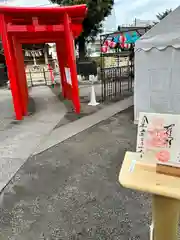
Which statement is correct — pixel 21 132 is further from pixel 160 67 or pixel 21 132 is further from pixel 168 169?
pixel 168 169

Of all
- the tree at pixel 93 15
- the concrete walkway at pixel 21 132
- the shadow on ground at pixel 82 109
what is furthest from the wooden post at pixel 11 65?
the tree at pixel 93 15

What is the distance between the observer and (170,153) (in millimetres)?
1176

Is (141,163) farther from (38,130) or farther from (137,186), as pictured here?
(38,130)

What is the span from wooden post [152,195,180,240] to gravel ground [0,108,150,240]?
0.80 metres

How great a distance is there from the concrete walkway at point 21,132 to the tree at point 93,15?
32.9 feet

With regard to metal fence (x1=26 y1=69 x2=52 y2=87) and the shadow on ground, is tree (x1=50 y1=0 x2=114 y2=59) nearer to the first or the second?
metal fence (x1=26 y1=69 x2=52 y2=87)

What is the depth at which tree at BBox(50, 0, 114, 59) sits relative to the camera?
14.8 meters

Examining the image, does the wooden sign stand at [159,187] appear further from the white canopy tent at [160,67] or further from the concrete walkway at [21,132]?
the white canopy tent at [160,67]

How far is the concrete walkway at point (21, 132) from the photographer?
143 inches

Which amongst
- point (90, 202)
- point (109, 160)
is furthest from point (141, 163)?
point (109, 160)

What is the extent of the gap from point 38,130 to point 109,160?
2.53 m

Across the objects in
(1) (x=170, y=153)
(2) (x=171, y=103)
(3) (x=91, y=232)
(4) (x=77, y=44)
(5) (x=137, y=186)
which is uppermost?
(4) (x=77, y=44)

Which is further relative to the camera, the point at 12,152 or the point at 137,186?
the point at 12,152

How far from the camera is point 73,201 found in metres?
2.60
